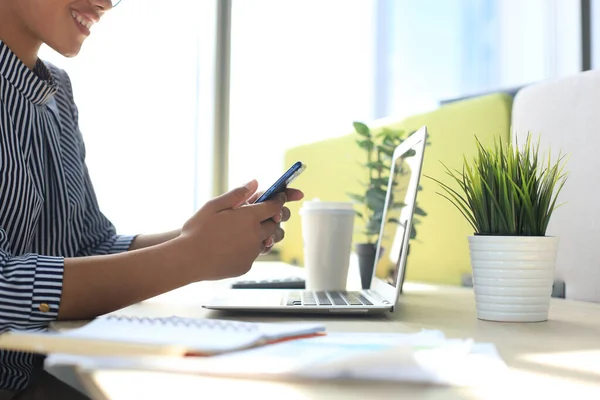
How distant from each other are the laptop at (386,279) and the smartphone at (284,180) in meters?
0.14

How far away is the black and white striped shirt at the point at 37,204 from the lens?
24.7 inches

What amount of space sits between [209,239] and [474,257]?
1.02 ft

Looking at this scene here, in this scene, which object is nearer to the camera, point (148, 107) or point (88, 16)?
point (88, 16)

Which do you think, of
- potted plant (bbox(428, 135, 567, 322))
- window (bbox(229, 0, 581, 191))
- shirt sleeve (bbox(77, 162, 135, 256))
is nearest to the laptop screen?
potted plant (bbox(428, 135, 567, 322))

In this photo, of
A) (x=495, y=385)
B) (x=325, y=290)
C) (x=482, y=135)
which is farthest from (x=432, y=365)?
(x=482, y=135)

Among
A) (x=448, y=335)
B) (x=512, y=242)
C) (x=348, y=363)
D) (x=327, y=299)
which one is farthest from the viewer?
(x=327, y=299)

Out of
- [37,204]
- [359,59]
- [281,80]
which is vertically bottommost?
[37,204]

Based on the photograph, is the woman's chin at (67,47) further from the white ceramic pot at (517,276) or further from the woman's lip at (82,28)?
the white ceramic pot at (517,276)

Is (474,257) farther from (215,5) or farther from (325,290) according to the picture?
(215,5)

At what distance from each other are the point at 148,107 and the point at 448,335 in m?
2.05

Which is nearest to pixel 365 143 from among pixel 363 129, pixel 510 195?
pixel 363 129

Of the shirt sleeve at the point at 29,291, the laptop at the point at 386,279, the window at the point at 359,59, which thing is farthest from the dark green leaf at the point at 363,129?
the window at the point at 359,59

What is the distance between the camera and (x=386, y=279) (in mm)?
875

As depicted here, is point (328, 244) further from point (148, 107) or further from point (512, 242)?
point (148, 107)
